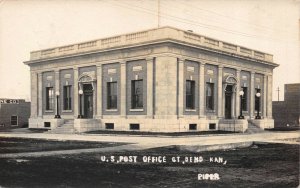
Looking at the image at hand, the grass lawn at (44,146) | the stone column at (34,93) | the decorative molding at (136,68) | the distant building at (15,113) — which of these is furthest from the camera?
the distant building at (15,113)

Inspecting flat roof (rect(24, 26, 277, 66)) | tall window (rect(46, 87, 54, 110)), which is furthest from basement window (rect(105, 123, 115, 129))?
tall window (rect(46, 87, 54, 110))

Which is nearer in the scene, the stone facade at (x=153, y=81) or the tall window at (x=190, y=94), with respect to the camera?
the stone facade at (x=153, y=81)

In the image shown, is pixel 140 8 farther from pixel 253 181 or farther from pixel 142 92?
pixel 142 92

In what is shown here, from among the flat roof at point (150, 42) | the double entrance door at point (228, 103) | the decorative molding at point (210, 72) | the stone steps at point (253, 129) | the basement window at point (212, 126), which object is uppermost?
the flat roof at point (150, 42)

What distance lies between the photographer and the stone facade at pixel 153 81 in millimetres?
23391

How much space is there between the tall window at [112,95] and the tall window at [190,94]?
523 cm

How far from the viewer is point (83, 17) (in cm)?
1247

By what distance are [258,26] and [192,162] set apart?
221 inches

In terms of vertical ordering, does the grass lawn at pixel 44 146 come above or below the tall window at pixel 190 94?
below

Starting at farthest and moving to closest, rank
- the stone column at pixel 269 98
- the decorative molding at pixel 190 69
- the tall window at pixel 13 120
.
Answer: the tall window at pixel 13 120
the stone column at pixel 269 98
the decorative molding at pixel 190 69

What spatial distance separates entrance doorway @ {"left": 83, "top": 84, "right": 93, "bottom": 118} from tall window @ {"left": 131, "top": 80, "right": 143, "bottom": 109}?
4569 mm

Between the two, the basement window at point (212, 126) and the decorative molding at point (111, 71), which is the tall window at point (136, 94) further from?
the basement window at point (212, 126)

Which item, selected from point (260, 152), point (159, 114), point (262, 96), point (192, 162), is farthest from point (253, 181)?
point (262, 96)

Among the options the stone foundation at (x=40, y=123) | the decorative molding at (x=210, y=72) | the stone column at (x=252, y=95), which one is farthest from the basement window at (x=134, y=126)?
the stone column at (x=252, y=95)
